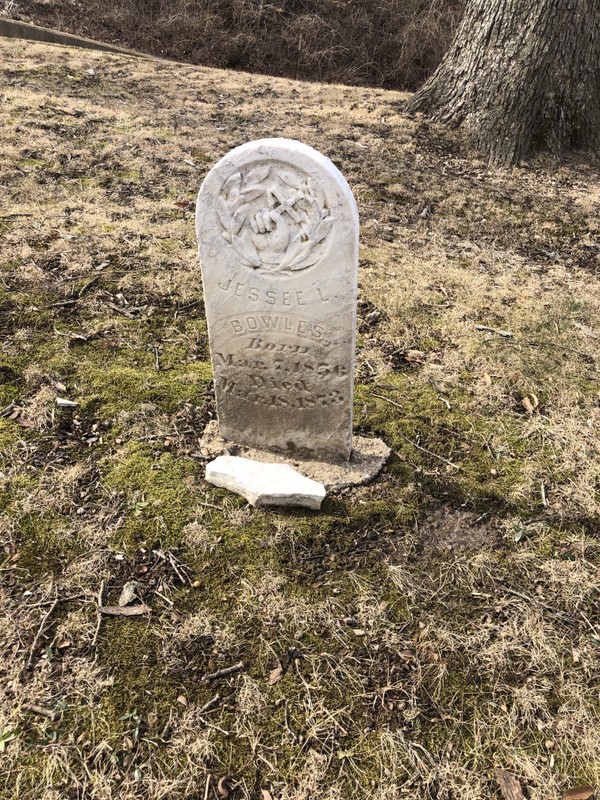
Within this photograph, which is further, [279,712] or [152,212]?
[152,212]

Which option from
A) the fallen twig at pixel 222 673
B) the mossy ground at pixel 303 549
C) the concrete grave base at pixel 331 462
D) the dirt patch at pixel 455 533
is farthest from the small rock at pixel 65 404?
the dirt patch at pixel 455 533

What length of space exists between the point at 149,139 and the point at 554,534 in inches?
270

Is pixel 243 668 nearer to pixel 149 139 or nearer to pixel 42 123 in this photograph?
pixel 149 139

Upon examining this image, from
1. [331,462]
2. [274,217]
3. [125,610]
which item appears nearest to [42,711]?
[125,610]

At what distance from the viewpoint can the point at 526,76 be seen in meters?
7.08

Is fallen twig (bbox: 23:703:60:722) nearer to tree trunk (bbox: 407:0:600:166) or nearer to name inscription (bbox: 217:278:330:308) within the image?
name inscription (bbox: 217:278:330:308)

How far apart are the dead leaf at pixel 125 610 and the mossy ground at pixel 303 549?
49 mm

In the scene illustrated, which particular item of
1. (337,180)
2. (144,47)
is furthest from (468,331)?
(144,47)

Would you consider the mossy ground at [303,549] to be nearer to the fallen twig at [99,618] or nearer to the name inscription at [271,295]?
the fallen twig at [99,618]

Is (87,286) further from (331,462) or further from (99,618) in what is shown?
(99,618)

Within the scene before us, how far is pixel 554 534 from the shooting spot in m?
3.08

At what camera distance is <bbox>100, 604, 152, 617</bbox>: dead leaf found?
2643 mm

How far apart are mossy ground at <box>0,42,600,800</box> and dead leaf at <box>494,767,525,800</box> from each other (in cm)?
3

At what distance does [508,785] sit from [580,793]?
0.82 ft
